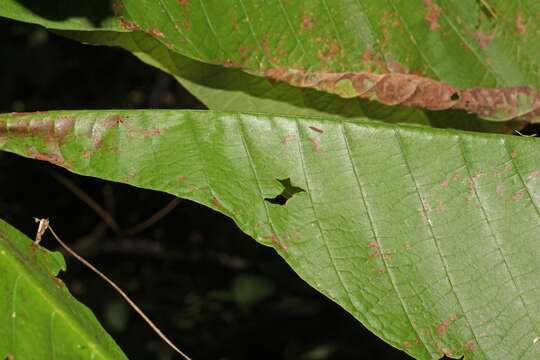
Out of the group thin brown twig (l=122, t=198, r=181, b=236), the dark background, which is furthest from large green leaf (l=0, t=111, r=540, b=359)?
the dark background

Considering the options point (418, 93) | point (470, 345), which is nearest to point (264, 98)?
point (418, 93)

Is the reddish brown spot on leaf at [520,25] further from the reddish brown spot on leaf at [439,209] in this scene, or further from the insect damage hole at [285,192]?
the insect damage hole at [285,192]

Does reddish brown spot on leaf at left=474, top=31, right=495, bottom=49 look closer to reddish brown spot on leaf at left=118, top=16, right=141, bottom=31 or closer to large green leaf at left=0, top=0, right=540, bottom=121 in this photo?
large green leaf at left=0, top=0, right=540, bottom=121

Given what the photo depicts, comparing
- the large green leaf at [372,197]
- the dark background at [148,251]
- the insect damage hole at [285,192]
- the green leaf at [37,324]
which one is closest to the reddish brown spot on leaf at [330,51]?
the large green leaf at [372,197]

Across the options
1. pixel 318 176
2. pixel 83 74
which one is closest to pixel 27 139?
pixel 318 176

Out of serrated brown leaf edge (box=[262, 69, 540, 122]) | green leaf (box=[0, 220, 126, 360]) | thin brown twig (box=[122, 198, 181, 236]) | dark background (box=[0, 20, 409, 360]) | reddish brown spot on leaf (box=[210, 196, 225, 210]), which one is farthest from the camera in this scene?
dark background (box=[0, 20, 409, 360])
